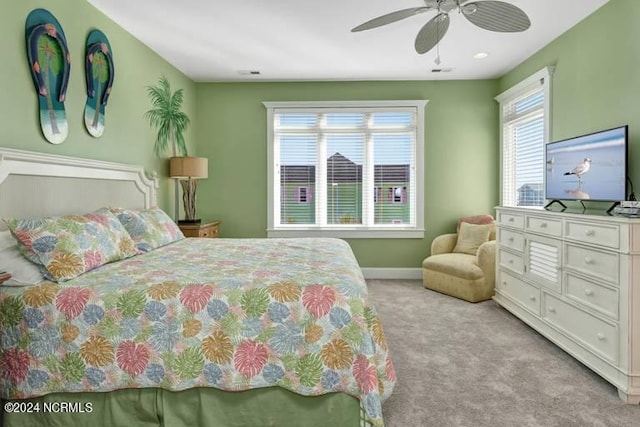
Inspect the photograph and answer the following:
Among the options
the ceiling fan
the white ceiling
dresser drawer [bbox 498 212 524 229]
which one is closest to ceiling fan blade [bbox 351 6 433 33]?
the ceiling fan

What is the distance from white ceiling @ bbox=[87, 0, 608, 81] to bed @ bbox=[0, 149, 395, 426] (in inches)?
95.2

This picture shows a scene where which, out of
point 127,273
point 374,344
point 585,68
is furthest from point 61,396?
point 585,68

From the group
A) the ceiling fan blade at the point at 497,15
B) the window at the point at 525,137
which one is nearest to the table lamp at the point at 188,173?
the ceiling fan blade at the point at 497,15

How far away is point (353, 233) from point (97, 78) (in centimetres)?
340

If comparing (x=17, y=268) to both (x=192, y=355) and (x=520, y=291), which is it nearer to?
(x=192, y=355)

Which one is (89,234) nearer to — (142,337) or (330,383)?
(142,337)

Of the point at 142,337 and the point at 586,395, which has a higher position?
the point at 142,337

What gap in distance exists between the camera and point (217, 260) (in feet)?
7.82

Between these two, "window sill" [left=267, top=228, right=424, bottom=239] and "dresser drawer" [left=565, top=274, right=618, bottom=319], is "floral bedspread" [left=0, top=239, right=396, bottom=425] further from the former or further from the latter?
"window sill" [left=267, top=228, right=424, bottom=239]

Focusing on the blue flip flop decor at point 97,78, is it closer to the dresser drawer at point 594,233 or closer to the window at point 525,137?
the dresser drawer at point 594,233

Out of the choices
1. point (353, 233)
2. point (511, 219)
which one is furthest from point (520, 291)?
point (353, 233)

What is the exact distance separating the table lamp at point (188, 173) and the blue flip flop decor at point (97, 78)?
1091 mm

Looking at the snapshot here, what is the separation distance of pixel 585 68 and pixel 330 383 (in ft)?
11.2

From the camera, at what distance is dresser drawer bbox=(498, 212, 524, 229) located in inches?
130
